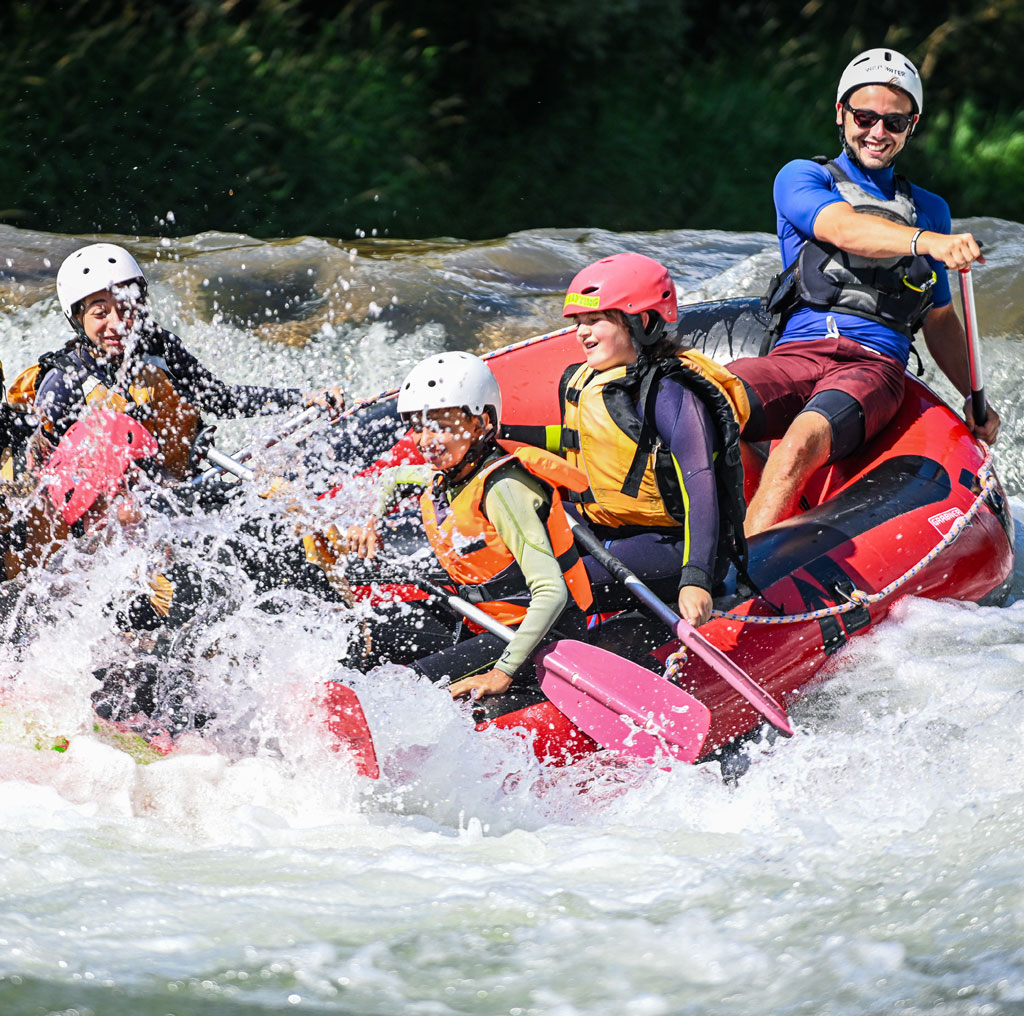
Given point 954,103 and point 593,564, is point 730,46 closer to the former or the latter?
point 954,103

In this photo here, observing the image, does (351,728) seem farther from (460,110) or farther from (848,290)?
(460,110)

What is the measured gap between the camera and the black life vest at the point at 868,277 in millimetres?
4516

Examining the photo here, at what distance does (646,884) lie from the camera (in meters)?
3.06

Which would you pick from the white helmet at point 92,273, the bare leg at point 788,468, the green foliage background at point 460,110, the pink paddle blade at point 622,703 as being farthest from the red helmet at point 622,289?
the green foliage background at point 460,110

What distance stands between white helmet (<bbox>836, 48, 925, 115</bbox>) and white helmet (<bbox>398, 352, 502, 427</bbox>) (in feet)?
5.79

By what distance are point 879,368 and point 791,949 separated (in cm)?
A: 230

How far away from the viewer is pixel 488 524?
11.6 feet

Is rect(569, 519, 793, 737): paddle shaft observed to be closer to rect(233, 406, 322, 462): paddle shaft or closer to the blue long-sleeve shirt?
rect(233, 406, 322, 462): paddle shaft

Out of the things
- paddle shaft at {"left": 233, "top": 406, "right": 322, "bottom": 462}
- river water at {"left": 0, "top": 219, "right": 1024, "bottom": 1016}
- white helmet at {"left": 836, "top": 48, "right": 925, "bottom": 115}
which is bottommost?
river water at {"left": 0, "top": 219, "right": 1024, "bottom": 1016}

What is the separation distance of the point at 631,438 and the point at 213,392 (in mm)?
1505

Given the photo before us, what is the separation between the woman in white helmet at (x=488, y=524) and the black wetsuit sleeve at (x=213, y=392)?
3.45 feet

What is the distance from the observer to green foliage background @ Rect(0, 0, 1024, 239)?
32.6 feet

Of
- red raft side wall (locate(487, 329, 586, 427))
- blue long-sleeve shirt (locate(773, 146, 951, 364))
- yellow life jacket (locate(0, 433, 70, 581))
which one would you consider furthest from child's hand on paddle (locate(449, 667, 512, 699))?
blue long-sleeve shirt (locate(773, 146, 951, 364))

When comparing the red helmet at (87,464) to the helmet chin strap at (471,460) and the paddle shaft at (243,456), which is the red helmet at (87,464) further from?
the helmet chin strap at (471,460)
